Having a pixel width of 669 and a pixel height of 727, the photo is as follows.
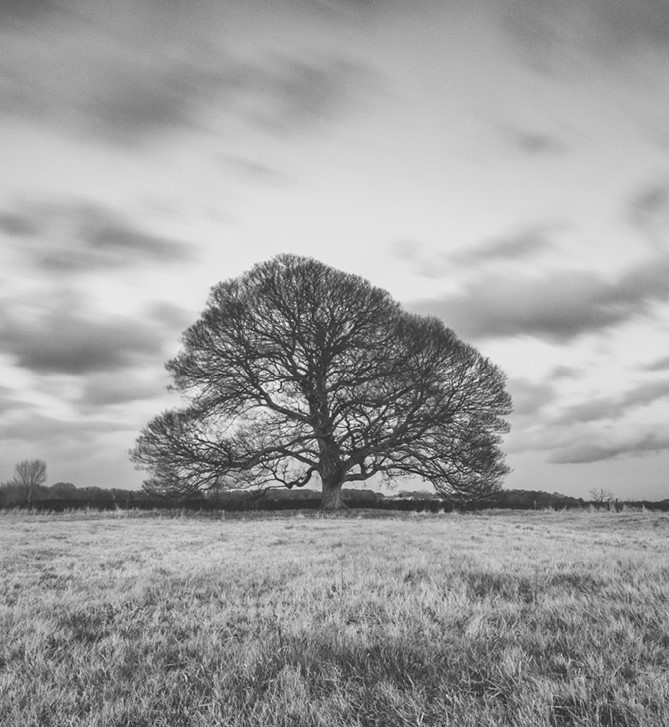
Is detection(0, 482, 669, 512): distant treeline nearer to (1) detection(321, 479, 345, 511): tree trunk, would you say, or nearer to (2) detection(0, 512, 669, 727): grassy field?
(1) detection(321, 479, 345, 511): tree trunk

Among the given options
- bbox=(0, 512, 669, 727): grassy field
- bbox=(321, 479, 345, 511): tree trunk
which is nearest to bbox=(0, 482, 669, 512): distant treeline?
bbox=(321, 479, 345, 511): tree trunk

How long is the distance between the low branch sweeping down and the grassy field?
15.1 m

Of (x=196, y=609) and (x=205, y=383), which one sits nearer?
(x=196, y=609)

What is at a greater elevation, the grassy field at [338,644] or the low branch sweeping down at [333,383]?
the low branch sweeping down at [333,383]

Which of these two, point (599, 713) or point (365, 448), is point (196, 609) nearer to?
point (599, 713)

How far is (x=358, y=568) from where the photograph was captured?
19.8 ft

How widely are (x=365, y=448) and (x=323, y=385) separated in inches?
133

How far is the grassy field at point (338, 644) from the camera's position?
7.48 ft

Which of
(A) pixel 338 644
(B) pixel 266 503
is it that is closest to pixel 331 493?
(B) pixel 266 503

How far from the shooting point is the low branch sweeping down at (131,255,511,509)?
→ 70.4 ft

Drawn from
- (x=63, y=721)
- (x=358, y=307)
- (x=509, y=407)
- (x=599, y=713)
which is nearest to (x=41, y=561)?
(x=63, y=721)

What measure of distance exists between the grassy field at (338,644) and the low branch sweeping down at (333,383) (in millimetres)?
15117

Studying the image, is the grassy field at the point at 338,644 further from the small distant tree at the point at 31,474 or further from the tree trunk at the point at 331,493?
the small distant tree at the point at 31,474

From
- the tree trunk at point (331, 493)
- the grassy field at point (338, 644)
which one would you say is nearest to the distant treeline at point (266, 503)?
the tree trunk at point (331, 493)
